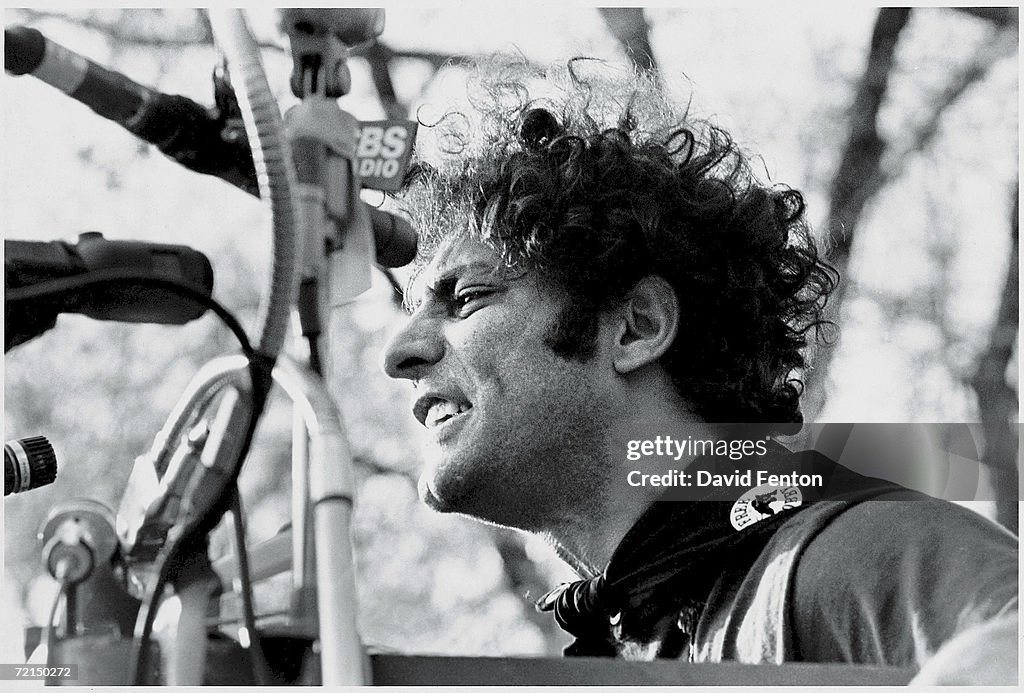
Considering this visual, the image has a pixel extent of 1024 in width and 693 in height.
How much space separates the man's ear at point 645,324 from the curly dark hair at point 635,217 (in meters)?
0.01

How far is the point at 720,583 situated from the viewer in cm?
138

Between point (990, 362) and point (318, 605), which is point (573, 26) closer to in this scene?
point (990, 362)

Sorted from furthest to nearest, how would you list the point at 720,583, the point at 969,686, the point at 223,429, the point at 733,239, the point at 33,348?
the point at 733,239
the point at 33,348
the point at 720,583
the point at 223,429
the point at 969,686

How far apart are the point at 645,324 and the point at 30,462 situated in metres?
0.77

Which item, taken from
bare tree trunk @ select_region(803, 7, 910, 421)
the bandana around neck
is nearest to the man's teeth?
the bandana around neck

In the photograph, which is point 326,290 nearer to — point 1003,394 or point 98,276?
point 98,276

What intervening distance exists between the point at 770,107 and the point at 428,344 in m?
0.56

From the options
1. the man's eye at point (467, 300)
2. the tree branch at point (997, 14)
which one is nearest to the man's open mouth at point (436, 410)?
the man's eye at point (467, 300)

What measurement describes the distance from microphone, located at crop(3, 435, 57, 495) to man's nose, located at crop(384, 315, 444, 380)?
1.39ft

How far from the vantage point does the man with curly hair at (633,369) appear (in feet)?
4.46

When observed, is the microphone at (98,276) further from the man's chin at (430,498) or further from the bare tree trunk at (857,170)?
the bare tree trunk at (857,170)

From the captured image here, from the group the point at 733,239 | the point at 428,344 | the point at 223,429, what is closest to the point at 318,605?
the point at 223,429

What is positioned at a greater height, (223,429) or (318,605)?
(223,429)
